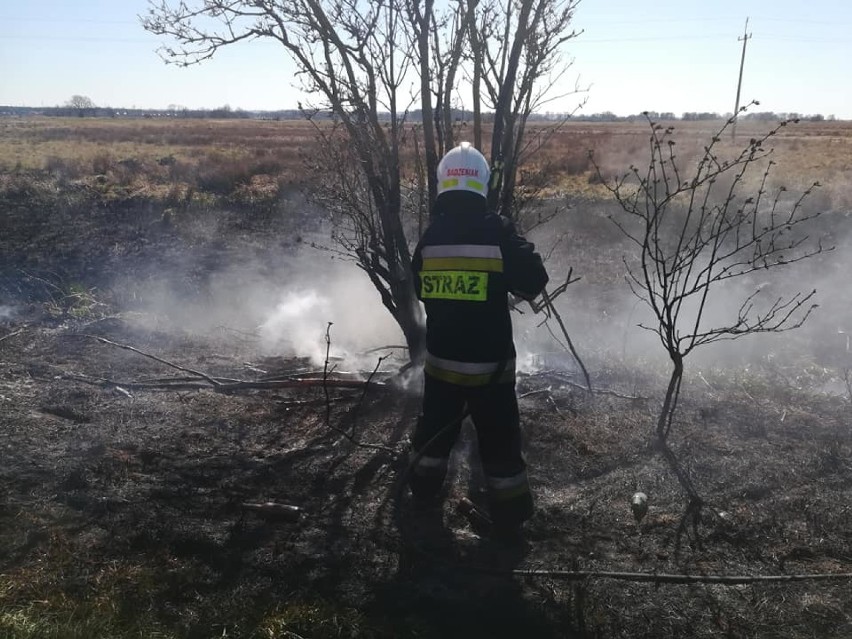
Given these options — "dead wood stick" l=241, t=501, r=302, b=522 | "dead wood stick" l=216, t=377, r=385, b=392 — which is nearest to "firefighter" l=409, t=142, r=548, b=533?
"dead wood stick" l=241, t=501, r=302, b=522

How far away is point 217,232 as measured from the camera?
13.2m

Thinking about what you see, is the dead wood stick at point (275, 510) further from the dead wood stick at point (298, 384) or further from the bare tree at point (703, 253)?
the bare tree at point (703, 253)

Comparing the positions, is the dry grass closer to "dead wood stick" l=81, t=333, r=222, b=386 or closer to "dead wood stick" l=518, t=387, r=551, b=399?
"dead wood stick" l=81, t=333, r=222, b=386

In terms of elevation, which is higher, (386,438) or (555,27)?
(555,27)

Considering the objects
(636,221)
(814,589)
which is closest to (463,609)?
(814,589)

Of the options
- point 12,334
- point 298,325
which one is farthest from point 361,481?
point 12,334

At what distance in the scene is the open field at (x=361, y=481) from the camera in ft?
10.1

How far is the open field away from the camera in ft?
10.1

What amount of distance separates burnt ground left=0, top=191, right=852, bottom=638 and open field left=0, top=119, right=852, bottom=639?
1cm

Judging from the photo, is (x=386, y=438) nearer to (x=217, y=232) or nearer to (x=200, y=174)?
(x=217, y=232)

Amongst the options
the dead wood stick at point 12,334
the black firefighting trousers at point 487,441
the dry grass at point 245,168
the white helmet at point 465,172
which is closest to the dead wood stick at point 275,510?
the black firefighting trousers at point 487,441

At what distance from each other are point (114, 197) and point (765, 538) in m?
16.7

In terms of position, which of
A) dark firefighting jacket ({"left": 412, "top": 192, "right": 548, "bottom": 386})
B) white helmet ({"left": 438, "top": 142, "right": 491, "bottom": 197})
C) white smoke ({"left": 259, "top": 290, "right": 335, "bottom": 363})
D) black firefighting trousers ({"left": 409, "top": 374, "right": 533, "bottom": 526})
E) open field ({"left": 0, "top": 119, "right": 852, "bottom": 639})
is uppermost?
white helmet ({"left": 438, "top": 142, "right": 491, "bottom": 197})

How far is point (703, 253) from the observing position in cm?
1021
